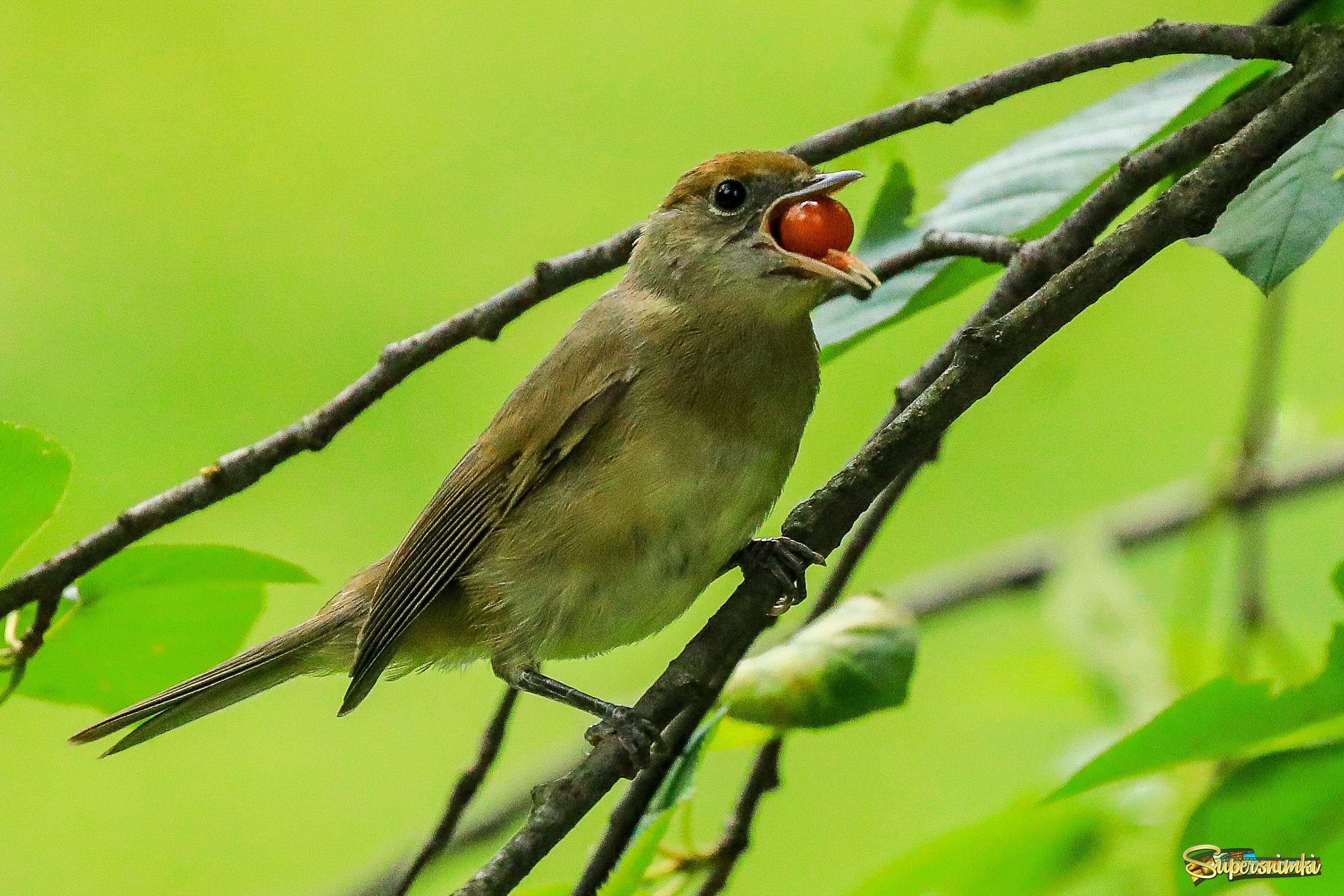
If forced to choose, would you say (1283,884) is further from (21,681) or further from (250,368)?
(250,368)

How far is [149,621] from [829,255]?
4.66 ft

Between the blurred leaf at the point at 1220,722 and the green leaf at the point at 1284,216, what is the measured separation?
1.70 ft

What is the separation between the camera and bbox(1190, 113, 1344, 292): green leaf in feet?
5.98

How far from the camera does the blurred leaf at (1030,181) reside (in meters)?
2.39

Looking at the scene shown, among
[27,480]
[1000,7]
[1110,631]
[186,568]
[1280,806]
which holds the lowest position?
[1110,631]

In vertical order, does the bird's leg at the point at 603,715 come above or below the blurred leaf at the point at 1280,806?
above

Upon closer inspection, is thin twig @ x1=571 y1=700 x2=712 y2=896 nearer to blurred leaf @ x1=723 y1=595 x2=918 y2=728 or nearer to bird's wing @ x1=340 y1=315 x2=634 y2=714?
blurred leaf @ x1=723 y1=595 x2=918 y2=728

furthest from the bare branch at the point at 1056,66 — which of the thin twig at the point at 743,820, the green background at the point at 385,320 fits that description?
the green background at the point at 385,320

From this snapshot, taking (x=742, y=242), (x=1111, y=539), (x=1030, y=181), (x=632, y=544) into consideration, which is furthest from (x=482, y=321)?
(x=1111, y=539)

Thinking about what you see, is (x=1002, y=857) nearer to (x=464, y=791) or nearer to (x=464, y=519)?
(x=464, y=791)

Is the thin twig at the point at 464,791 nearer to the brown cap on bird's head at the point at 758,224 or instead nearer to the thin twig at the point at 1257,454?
the brown cap on bird's head at the point at 758,224

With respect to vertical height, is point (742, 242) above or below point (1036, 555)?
above

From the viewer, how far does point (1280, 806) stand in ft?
6.29

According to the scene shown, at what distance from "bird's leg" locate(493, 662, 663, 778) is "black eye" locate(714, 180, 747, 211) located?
3.57 feet
